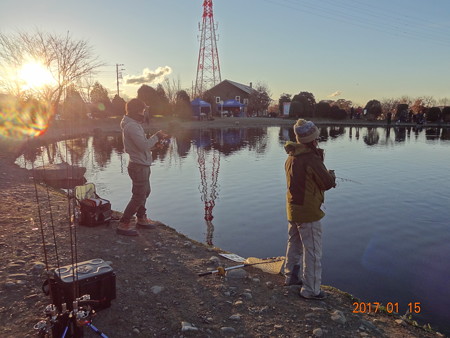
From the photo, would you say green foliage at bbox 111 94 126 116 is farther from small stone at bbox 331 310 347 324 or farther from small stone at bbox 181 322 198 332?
small stone at bbox 331 310 347 324

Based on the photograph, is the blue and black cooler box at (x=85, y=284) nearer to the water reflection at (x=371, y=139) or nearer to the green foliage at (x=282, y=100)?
the water reflection at (x=371, y=139)

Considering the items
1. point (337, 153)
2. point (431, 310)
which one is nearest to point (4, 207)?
point (431, 310)

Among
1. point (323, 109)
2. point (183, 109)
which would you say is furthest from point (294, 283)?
point (323, 109)

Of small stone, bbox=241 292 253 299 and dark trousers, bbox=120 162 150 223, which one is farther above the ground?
dark trousers, bbox=120 162 150 223

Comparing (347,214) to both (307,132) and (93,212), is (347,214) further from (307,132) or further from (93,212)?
(93,212)

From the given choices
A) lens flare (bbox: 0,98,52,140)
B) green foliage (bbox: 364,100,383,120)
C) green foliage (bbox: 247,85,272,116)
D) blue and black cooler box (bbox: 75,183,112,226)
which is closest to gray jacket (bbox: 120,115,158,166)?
blue and black cooler box (bbox: 75,183,112,226)

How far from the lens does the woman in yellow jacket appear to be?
13.6 feet

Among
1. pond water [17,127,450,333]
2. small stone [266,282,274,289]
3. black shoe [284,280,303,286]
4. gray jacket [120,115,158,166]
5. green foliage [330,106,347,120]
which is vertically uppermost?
green foliage [330,106,347,120]

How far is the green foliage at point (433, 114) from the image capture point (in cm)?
5588

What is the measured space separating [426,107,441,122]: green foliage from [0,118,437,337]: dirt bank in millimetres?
60456

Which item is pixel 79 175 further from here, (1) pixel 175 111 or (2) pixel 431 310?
(1) pixel 175 111

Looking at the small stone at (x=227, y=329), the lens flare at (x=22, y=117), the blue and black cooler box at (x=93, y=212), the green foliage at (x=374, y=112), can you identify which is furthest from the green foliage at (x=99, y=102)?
the small stone at (x=227, y=329)
